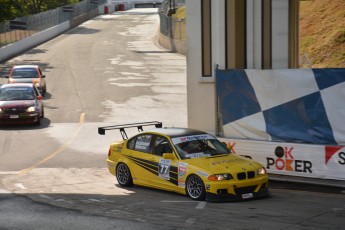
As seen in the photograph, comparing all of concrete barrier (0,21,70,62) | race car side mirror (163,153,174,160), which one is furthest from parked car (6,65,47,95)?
race car side mirror (163,153,174,160)

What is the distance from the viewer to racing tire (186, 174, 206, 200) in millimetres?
15374

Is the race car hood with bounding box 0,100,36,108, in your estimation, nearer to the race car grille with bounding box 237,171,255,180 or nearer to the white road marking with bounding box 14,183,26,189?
the white road marking with bounding box 14,183,26,189

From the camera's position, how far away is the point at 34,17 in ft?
217

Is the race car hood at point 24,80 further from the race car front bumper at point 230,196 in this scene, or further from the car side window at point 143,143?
the race car front bumper at point 230,196

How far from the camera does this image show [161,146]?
1702 cm

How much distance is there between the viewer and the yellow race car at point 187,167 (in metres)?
15.2

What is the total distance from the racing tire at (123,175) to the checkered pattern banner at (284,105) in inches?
129

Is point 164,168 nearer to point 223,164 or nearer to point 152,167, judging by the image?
point 152,167

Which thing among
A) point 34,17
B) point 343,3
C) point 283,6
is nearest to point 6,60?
point 34,17

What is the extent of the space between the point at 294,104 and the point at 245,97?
64.1 inches

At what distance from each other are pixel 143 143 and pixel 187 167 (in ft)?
6.81

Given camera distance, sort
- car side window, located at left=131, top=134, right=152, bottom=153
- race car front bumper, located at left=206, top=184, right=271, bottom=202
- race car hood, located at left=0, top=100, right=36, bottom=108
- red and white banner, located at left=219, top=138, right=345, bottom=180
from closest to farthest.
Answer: race car front bumper, located at left=206, top=184, right=271, bottom=202 < red and white banner, located at left=219, top=138, right=345, bottom=180 < car side window, located at left=131, top=134, right=152, bottom=153 < race car hood, located at left=0, top=100, right=36, bottom=108

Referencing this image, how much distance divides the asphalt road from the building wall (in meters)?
3.49

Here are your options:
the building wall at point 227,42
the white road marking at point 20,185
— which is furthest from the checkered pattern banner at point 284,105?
the white road marking at point 20,185
